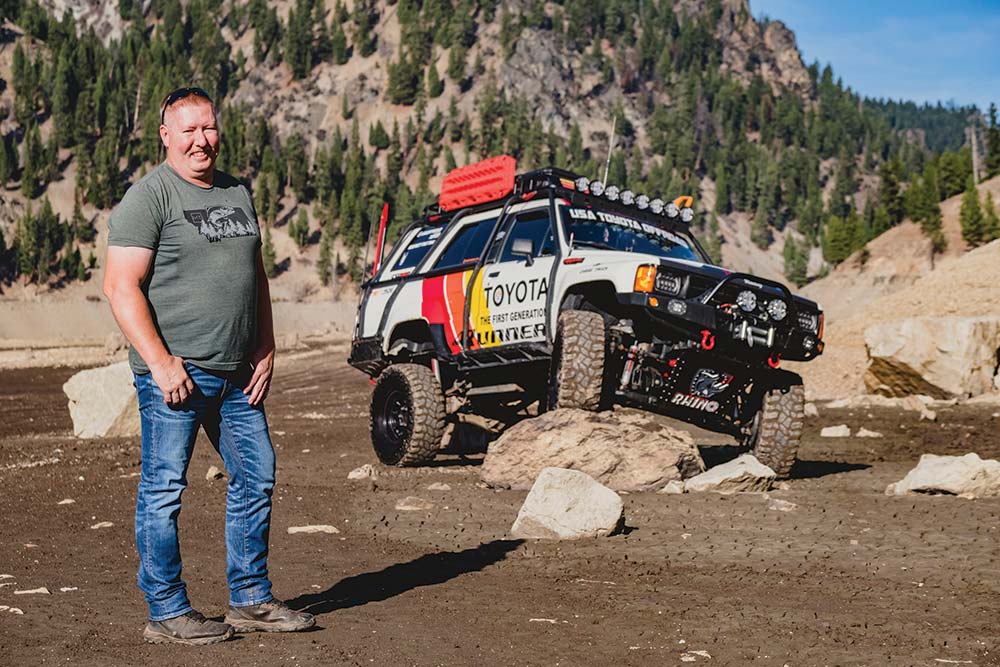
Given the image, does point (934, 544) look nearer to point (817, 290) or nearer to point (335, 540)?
point (335, 540)

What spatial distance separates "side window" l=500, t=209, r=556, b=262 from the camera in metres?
11.0

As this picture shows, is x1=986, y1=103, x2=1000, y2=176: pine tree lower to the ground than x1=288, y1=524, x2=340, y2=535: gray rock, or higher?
higher

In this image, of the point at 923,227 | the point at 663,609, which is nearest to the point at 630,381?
the point at 663,609

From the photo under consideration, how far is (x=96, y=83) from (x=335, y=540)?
144 m

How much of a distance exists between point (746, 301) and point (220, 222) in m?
5.78

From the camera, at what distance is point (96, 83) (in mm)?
139875

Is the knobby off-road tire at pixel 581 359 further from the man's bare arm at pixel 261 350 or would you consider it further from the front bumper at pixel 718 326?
the man's bare arm at pixel 261 350

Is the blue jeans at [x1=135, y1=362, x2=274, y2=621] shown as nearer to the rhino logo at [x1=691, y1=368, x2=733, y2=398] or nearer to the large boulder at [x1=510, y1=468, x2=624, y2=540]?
the large boulder at [x1=510, y1=468, x2=624, y2=540]

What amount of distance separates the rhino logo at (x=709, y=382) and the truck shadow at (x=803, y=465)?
121 cm

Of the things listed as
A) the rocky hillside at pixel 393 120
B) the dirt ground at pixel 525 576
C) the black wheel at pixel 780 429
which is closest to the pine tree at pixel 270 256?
the rocky hillside at pixel 393 120

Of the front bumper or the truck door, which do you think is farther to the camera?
the truck door

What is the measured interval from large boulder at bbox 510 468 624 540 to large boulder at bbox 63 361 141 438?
366 inches

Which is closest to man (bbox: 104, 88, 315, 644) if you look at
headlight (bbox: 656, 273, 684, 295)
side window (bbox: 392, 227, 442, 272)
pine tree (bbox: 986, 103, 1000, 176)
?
headlight (bbox: 656, 273, 684, 295)

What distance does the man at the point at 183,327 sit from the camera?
4.63 metres
